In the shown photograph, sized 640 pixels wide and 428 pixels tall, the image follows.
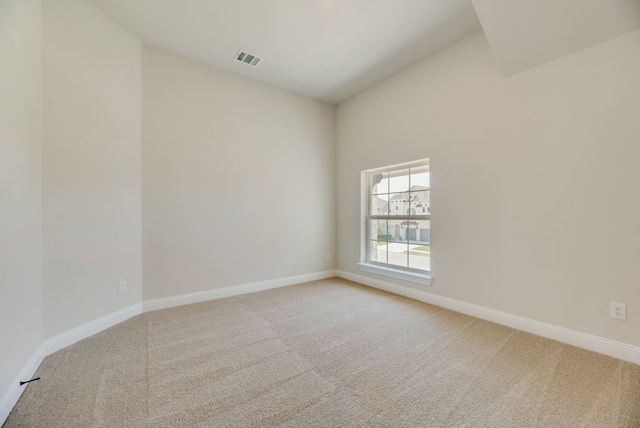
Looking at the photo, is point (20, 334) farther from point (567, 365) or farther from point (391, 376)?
point (567, 365)

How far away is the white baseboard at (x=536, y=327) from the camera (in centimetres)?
180

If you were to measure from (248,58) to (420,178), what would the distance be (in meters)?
2.50

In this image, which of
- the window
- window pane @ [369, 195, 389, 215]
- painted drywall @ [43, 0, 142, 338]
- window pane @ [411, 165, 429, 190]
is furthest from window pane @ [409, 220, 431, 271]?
painted drywall @ [43, 0, 142, 338]

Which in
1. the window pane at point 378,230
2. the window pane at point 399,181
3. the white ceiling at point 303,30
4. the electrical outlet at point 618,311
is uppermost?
the white ceiling at point 303,30

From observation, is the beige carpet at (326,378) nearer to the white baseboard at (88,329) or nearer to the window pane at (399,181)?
the white baseboard at (88,329)

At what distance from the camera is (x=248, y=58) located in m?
2.99

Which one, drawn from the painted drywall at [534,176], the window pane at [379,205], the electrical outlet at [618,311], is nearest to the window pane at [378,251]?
the window pane at [379,205]

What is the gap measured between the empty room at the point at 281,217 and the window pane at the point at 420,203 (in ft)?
0.10

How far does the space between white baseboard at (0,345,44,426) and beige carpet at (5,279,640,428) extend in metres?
0.04

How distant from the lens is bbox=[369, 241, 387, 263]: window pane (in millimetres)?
3705

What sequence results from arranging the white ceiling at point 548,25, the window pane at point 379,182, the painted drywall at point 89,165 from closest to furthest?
1. the white ceiling at point 548,25
2. the painted drywall at point 89,165
3. the window pane at point 379,182

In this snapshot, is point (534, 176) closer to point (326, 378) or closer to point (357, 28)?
point (357, 28)

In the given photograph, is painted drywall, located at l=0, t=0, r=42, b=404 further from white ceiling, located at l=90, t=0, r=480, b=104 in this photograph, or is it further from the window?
the window

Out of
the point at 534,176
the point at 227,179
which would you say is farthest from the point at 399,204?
the point at 227,179
